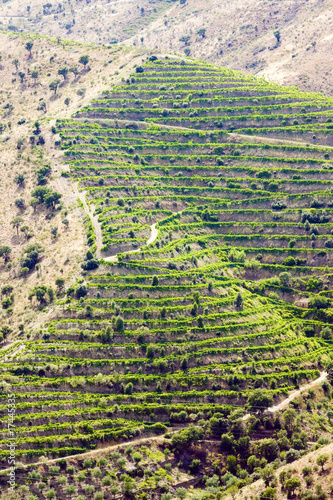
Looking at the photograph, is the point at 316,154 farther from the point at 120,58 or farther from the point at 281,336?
the point at 120,58

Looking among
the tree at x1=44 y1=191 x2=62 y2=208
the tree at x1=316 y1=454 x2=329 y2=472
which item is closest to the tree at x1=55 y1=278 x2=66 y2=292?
the tree at x1=44 y1=191 x2=62 y2=208

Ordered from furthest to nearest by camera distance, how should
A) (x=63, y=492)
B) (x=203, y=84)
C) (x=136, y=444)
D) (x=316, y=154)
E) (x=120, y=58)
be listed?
(x=120, y=58)
(x=203, y=84)
(x=316, y=154)
(x=136, y=444)
(x=63, y=492)

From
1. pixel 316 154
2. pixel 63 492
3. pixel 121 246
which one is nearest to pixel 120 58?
pixel 316 154

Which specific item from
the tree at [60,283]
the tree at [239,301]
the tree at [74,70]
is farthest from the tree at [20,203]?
→ the tree at [74,70]

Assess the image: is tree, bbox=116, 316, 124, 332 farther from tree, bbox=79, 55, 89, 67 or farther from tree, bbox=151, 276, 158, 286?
tree, bbox=79, 55, 89, 67

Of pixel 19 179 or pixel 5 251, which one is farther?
pixel 19 179

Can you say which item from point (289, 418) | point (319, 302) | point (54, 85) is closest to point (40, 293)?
point (289, 418)

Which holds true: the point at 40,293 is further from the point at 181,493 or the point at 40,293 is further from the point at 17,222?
the point at 181,493

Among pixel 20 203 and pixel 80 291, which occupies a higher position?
pixel 20 203
